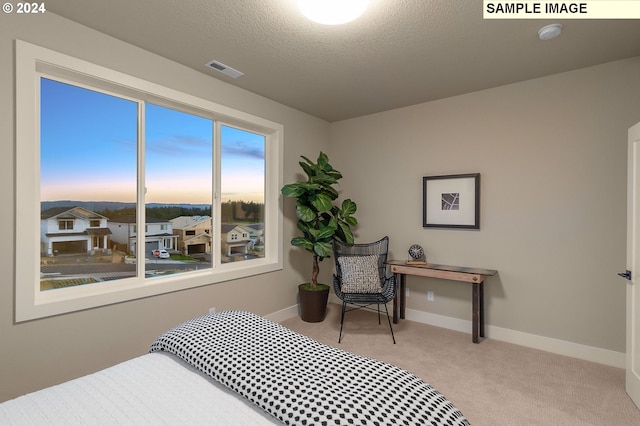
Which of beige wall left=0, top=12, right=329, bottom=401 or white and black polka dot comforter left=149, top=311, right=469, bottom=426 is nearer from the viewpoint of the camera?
white and black polka dot comforter left=149, top=311, right=469, bottom=426

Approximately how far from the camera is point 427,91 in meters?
3.39

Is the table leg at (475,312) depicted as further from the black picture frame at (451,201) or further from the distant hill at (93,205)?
the distant hill at (93,205)

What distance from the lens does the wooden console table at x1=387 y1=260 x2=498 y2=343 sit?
10.2 feet

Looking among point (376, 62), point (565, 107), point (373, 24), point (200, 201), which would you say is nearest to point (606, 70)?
point (565, 107)

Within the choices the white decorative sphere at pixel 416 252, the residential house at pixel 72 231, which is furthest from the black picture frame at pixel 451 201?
the residential house at pixel 72 231

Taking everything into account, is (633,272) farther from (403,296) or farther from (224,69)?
(224,69)

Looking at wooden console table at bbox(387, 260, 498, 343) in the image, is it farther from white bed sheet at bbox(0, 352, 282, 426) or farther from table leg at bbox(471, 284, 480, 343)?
white bed sheet at bbox(0, 352, 282, 426)

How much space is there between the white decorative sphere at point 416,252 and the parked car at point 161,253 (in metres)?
2.67

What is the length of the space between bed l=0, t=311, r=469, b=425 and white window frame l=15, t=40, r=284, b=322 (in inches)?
46.4

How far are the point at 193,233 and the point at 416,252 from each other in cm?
252

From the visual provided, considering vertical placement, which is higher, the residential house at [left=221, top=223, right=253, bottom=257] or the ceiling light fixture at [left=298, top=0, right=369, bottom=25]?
the ceiling light fixture at [left=298, top=0, right=369, bottom=25]

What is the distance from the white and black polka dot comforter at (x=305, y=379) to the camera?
0.99 meters

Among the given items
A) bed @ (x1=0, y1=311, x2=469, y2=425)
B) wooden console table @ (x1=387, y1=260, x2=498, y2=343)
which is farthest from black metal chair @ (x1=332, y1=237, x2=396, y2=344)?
bed @ (x1=0, y1=311, x2=469, y2=425)

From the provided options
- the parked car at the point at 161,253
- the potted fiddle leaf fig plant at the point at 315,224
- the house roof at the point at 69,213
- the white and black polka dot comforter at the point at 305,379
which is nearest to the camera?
the white and black polka dot comforter at the point at 305,379
